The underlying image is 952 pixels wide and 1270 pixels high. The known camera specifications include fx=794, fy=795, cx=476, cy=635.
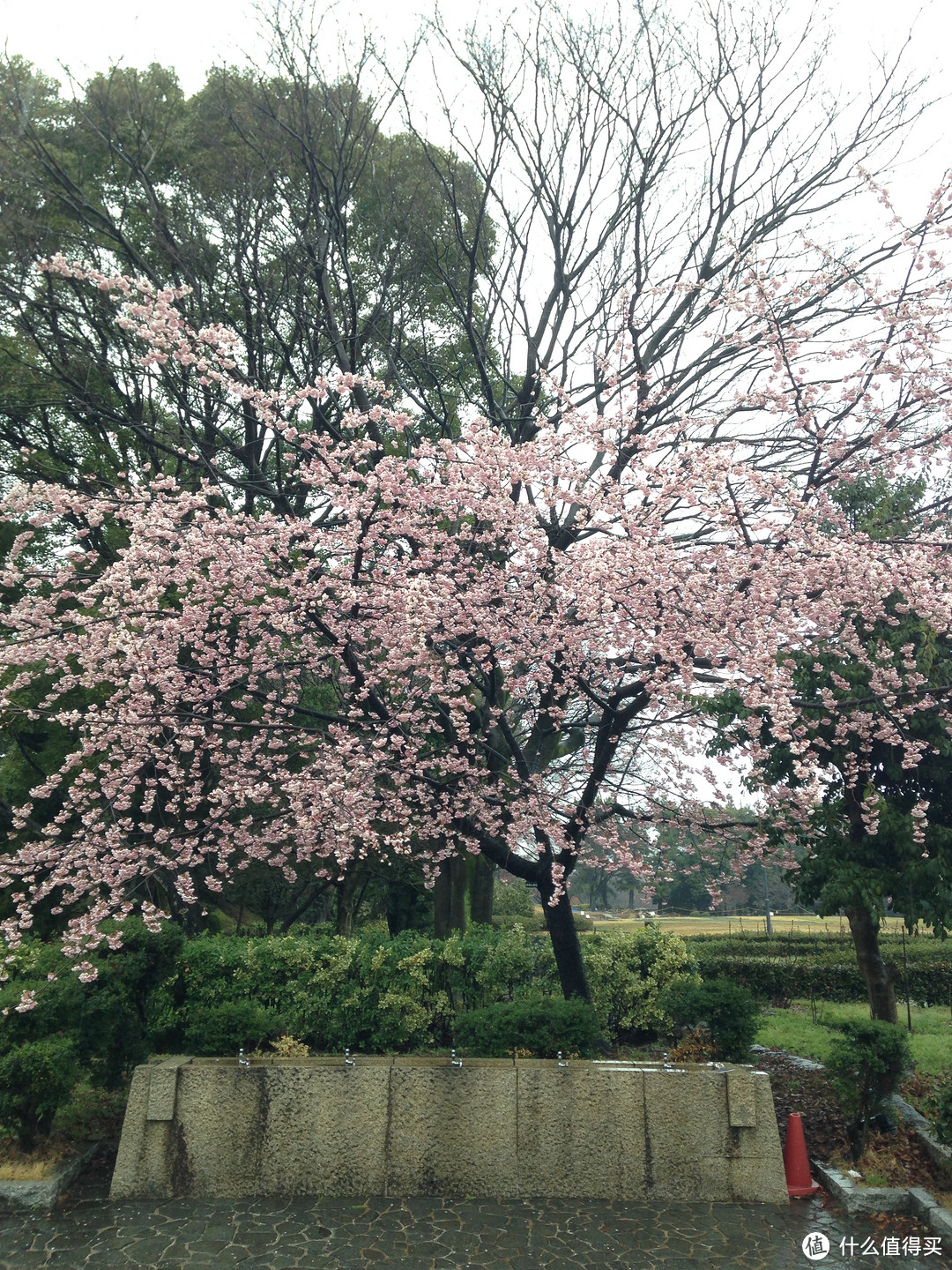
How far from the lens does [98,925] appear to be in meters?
8.27

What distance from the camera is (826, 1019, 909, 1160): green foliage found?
23.1 feet

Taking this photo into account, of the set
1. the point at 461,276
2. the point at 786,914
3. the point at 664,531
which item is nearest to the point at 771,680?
the point at 664,531

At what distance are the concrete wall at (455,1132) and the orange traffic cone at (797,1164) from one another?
11.3 inches

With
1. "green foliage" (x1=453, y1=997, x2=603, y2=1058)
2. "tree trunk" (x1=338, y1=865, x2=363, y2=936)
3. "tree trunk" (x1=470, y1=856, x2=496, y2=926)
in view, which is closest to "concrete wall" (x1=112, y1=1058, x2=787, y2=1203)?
"green foliage" (x1=453, y1=997, x2=603, y2=1058)

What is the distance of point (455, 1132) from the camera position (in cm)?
707

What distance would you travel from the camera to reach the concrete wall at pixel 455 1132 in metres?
6.91

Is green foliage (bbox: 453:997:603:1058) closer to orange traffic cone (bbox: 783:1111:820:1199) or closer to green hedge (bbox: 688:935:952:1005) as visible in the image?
orange traffic cone (bbox: 783:1111:820:1199)

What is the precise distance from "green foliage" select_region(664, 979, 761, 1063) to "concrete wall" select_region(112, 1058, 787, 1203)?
24.4 inches

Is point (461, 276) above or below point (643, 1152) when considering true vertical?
above

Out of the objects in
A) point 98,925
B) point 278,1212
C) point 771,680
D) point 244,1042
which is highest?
point 771,680

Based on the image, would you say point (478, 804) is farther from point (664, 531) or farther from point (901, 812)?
point (901, 812)

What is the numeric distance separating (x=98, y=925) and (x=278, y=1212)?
3.34 metres

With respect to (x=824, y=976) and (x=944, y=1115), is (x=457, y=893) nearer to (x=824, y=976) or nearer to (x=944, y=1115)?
(x=824, y=976)

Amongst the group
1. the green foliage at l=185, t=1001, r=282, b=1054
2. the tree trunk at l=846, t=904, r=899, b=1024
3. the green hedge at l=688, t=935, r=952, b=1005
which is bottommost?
the green hedge at l=688, t=935, r=952, b=1005
